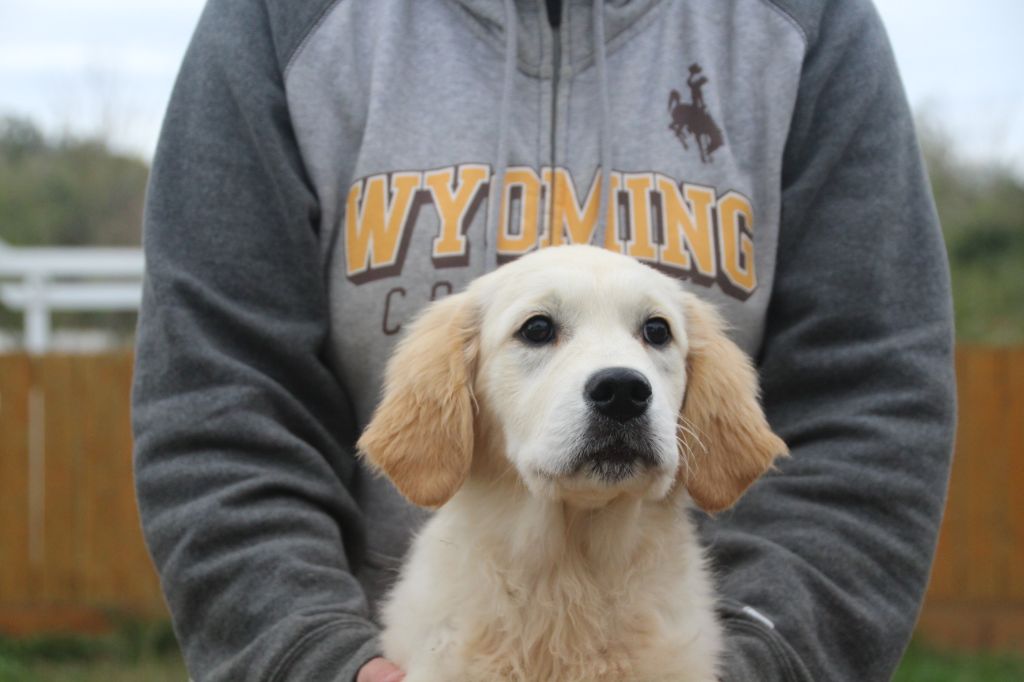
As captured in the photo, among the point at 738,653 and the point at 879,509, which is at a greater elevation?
the point at 879,509

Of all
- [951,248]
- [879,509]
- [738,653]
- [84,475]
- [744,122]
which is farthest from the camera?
[951,248]

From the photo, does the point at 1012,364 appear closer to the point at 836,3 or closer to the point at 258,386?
the point at 836,3

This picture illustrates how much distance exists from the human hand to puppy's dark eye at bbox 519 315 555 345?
0.76 metres

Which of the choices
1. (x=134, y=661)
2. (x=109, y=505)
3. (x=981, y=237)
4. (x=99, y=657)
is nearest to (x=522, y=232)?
(x=134, y=661)

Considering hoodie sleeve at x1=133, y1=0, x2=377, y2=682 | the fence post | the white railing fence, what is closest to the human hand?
hoodie sleeve at x1=133, y1=0, x2=377, y2=682

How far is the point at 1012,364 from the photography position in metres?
8.96

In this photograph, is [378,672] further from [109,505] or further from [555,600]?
[109,505]

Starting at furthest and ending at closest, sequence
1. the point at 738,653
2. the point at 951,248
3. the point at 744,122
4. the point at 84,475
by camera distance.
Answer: the point at 951,248 → the point at 84,475 → the point at 744,122 → the point at 738,653

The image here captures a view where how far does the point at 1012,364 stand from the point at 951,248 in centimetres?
1334

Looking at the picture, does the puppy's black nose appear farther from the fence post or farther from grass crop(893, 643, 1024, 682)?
the fence post

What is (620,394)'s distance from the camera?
2.33 metres

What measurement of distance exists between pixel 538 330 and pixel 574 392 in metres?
0.26

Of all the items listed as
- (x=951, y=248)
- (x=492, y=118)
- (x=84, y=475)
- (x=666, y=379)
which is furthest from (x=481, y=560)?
(x=951, y=248)

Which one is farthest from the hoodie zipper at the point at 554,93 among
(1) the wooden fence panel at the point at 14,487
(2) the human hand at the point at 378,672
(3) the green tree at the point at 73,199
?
(3) the green tree at the point at 73,199
